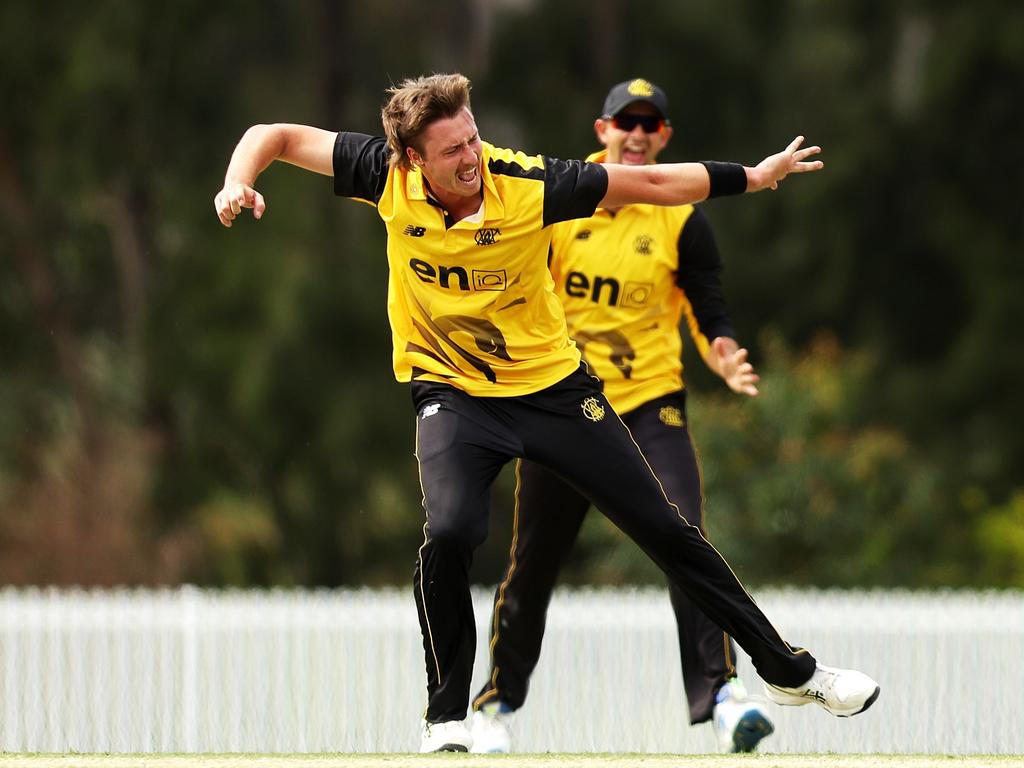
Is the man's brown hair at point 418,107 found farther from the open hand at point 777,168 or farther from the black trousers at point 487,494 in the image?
the open hand at point 777,168

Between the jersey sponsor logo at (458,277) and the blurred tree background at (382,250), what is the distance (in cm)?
1142

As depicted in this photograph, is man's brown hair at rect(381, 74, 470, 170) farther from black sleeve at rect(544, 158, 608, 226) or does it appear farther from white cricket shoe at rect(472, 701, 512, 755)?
white cricket shoe at rect(472, 701, 512, 755)

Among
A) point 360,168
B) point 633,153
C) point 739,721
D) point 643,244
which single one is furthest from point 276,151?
point 739,721

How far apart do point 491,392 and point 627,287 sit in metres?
1.29

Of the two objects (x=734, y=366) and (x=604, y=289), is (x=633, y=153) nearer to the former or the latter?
(x=604, y=289)

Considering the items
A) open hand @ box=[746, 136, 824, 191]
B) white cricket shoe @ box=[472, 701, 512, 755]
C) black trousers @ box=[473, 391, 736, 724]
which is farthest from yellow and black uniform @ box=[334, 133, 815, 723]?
white cricket shoe @ box=[472, 701, 512, 755]

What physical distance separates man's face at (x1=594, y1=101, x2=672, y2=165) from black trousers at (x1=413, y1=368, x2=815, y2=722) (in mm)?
1491

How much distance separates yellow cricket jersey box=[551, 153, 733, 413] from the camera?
22.5 feet

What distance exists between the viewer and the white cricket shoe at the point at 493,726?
6.98 m

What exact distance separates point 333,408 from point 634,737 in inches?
271

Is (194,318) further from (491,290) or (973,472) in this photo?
(491,290)

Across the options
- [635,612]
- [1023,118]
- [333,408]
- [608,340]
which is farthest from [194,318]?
[608,340]

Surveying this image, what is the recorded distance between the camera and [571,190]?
5.58 m

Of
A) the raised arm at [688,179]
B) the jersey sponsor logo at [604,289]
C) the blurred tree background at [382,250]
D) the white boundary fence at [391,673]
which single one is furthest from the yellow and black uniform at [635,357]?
the blurred tree background at [382,250]
